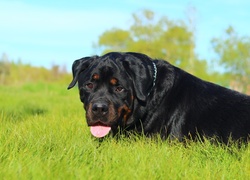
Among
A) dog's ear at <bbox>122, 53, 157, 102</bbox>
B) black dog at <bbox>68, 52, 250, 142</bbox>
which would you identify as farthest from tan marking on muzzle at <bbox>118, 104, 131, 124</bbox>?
dog's ear at <bbox>122, 53, 157, 102</bbox>

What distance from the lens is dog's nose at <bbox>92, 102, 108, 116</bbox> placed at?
14.6 feet

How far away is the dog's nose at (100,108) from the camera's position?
176 inches

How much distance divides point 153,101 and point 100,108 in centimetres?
74

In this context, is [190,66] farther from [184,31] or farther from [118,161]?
[118,161]

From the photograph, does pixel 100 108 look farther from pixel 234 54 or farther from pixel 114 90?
pixel 234 54

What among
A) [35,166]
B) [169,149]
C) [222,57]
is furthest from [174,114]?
[222,57]

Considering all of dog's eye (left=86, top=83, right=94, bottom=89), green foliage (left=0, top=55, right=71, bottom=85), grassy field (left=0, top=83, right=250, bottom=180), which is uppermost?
dog's eye (left=86, top=83, right=94, bottom=89)

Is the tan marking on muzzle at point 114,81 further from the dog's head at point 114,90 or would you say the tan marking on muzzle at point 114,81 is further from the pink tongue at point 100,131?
the pink tongue at point 100,131

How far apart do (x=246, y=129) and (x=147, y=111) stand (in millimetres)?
1126

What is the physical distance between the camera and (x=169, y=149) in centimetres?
430

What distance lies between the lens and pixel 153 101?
16.1 ft

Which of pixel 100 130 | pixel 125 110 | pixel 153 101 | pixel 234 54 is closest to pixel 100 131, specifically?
pixel 100 130

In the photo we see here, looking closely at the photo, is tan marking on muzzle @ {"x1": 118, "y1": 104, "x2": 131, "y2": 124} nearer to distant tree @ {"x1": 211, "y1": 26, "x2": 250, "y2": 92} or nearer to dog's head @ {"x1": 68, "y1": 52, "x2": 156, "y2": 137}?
dog's head @ {"x1": 68, "y1": 52, "x2": 156, "y2": 137}

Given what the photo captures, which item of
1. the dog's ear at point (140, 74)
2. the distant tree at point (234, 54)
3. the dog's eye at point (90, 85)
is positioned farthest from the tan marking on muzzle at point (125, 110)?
the distant tree at point (234, 54)
